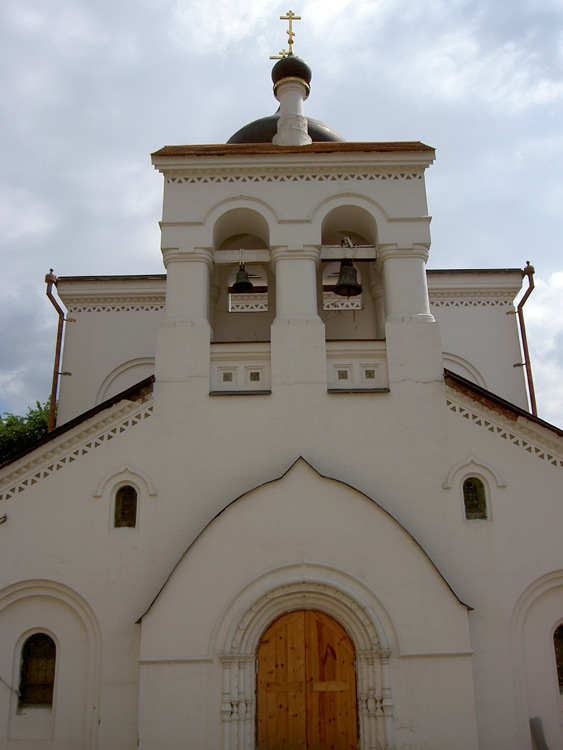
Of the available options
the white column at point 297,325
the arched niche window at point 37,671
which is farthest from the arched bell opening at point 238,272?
the arched niche window at point 37,671

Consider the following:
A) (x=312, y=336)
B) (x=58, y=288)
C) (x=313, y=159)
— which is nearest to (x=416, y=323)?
(x=312, y=336)

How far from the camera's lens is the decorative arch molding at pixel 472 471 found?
1031 centimetres

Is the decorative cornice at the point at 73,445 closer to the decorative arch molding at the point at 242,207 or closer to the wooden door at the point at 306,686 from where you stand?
the decorative arch molding at the point at 242,207

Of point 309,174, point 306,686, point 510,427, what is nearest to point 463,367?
point 510,427

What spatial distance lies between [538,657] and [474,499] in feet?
7.58

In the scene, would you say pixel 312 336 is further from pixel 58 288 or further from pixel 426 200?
pixel 58 288

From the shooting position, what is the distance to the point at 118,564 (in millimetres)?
10008

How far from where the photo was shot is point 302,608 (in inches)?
380

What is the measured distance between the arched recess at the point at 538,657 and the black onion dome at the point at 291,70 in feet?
32.9

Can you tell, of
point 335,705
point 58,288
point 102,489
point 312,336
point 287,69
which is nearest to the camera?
point 335,705

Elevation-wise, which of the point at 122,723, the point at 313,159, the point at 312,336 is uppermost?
the point at 313,159

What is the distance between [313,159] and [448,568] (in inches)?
276

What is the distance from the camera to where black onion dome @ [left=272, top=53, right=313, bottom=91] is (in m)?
13.5

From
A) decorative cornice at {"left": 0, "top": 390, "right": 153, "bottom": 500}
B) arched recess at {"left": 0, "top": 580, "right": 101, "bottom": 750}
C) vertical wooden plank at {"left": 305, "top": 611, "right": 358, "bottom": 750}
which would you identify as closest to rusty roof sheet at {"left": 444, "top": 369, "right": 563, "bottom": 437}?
vertical wooden plank at {"left": 305, "top": 611, "right": 358, "bottom": 750}
